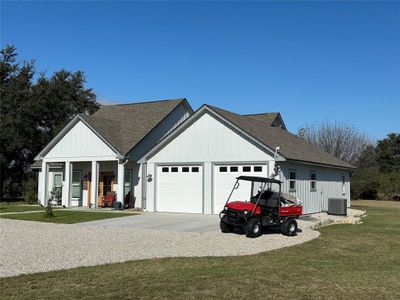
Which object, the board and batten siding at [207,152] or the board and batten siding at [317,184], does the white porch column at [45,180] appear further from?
the board and batten siding at [317,184]

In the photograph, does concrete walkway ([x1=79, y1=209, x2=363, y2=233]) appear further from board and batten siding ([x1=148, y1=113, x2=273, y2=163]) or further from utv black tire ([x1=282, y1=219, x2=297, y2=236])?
board and batten siding ([x1=148, y1=113, x2=273, y2=163])

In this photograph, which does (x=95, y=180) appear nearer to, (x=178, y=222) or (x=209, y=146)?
(x=209, y=146)

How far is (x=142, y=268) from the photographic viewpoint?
9.42m

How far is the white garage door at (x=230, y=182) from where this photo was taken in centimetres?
2180

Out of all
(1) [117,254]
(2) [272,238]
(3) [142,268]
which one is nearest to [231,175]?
(2) [272,238]

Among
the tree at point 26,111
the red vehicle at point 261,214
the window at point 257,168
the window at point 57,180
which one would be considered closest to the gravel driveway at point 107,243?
the red vehicle at point 261,214

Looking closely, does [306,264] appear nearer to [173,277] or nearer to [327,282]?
[327,282]

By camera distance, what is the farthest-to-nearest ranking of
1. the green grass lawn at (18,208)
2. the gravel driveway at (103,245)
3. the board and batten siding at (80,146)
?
1. the board and batten siding at (80,146)
2. the green grass lawn at (18,208)
3. the gravel driveway at (103,245)

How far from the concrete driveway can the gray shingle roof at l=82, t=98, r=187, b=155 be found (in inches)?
253

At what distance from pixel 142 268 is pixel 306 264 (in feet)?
11.7

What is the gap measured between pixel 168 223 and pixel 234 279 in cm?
1062

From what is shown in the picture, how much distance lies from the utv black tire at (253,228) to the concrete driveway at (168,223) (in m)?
2.32

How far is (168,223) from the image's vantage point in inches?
740

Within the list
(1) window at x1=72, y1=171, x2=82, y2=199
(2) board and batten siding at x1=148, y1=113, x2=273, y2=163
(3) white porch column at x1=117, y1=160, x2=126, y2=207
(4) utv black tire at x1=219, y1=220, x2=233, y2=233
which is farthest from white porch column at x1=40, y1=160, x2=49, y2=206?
(4) utv black tire at x1=219, y1=220, x2=233, y2=233
